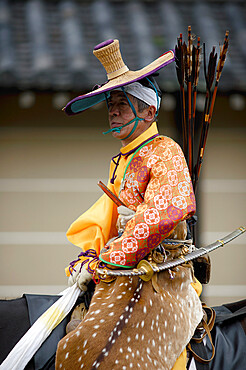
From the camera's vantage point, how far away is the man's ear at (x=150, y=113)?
2389mm

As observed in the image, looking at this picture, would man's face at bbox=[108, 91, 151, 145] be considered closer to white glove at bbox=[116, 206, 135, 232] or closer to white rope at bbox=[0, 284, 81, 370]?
white glove at bbox=[116, 206, 135, 232]

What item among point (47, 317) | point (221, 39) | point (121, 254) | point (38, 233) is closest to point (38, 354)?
Answer: point (47, 317)

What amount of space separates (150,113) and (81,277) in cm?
78

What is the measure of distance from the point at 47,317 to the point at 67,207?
2867 millimetres

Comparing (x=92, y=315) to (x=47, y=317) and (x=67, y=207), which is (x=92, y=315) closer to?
(x=47, y=317)

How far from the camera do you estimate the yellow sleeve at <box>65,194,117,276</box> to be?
2.45 meters

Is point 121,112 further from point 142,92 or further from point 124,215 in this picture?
point 124,215

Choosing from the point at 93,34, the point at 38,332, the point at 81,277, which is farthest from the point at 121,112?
the point at 93,34

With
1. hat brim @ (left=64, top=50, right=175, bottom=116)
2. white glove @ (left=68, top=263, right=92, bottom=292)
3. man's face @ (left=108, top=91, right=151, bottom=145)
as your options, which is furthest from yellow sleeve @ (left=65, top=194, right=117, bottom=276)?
hat brim @ (left=64, top=50, right=175, bottom=116)

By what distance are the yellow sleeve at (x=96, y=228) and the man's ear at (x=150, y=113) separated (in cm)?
42

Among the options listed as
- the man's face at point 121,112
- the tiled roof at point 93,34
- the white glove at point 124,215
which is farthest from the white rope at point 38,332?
the tiled roof at point 93,34

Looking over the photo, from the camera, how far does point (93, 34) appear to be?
14.9ft

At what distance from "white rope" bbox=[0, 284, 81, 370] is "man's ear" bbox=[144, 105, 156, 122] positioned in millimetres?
808

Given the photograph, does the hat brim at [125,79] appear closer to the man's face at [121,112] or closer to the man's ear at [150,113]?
the man's face at [121,112]
